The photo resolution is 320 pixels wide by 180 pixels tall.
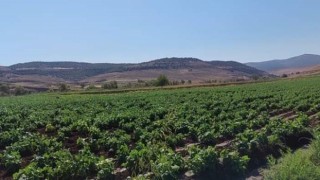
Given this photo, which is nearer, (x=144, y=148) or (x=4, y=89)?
(x=144, y=148)

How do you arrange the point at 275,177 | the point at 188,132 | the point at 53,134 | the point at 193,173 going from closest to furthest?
the point at 275,177, the point at 193,173, the point at 188,132, the point at 53,134

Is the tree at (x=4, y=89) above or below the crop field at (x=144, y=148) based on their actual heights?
below

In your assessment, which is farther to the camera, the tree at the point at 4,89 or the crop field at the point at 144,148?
the tree at the point at 4,89

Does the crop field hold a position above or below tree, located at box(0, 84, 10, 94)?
above

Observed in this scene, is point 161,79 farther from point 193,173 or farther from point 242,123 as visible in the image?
point 193,173

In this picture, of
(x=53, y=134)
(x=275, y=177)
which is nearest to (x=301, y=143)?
(x=275, y=177)

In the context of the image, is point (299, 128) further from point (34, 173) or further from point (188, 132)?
point (34, 173)

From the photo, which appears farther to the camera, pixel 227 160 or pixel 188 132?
pixel 188 132

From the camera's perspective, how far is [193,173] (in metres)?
9.09

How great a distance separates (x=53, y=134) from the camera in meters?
16.4

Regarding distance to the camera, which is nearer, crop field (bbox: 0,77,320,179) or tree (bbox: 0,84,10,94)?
crop field (bbox: 0,77,320,179)

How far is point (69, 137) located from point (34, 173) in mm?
7105

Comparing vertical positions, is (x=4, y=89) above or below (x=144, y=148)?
below

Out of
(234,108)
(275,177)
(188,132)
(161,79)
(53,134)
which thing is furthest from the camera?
(161,79)
